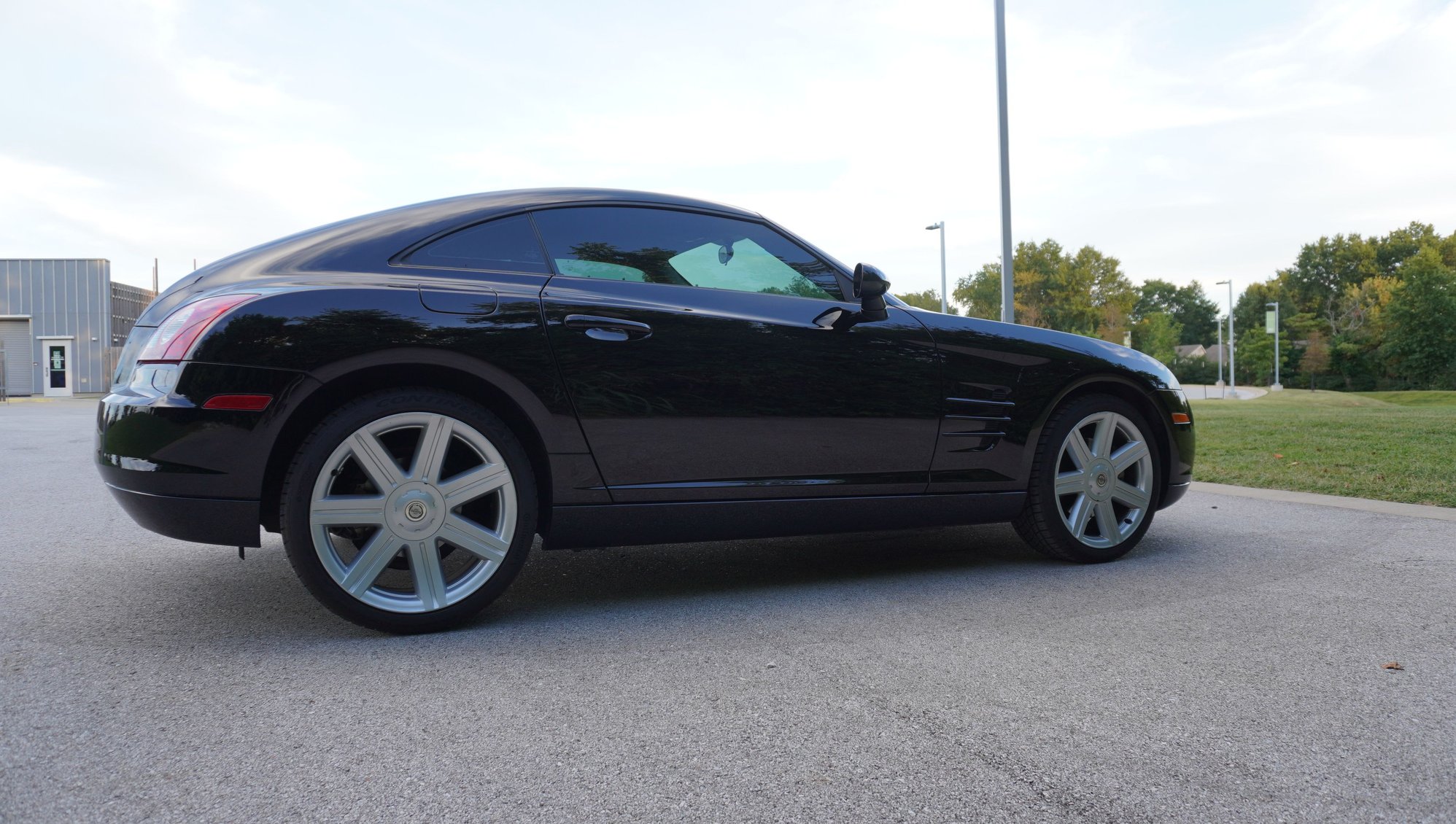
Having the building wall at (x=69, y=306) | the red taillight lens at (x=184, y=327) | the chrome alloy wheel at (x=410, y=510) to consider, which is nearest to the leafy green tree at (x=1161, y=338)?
the building wall at (x=69, y=306)

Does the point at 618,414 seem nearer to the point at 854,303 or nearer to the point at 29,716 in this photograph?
the point at 854,303

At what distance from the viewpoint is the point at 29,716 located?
232 centimetres

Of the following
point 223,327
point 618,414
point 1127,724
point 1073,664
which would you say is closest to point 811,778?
point 1127,724

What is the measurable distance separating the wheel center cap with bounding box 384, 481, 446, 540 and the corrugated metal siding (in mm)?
51956

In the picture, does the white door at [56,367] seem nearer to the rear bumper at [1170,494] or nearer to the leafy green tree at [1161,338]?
the rear bumper at [1170,494]

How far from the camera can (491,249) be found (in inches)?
130

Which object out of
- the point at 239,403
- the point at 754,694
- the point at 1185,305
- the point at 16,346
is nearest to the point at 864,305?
the point at 754,694

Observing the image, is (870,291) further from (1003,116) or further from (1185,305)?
(1185,305)

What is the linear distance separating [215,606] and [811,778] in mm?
2442

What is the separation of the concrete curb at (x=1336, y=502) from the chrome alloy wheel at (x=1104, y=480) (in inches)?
89.2

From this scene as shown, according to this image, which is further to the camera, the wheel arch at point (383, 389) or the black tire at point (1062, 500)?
the black tire at point (1062, 500)

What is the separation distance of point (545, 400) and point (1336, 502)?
17.2 feet

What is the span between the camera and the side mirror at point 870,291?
365cm

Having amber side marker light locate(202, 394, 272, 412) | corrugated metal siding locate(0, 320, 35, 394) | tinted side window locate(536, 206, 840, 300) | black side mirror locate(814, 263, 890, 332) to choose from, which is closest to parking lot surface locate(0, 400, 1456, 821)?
amber side marker light locate(202, 394, 272, 412)
